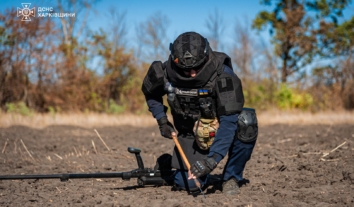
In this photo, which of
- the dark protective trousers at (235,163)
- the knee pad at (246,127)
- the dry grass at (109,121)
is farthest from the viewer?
the dry grass at (109,121)

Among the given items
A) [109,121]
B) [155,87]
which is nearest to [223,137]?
[155,87]

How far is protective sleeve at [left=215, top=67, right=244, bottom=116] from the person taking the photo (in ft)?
14.7

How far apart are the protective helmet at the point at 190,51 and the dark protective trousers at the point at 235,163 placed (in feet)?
3.01

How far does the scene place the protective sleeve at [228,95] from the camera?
4492 millimetres

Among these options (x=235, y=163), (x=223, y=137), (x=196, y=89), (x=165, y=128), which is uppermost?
(x=196, y=89)

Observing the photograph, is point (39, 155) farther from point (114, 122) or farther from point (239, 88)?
point (114, 122)

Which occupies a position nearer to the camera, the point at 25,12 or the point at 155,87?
the point at 155,87

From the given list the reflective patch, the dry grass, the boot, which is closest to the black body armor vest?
the reflective patch

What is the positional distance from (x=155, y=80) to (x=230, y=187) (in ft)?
4.32

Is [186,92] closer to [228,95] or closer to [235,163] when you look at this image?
[228,95]

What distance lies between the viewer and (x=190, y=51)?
4.46 metres

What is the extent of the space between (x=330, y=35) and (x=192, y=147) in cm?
2056

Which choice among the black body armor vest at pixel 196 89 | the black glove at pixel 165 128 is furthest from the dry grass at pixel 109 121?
the black body armor vest at pixel 196 89

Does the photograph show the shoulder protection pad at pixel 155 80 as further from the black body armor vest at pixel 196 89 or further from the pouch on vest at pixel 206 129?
the pouch on vest at pixel 206 129
